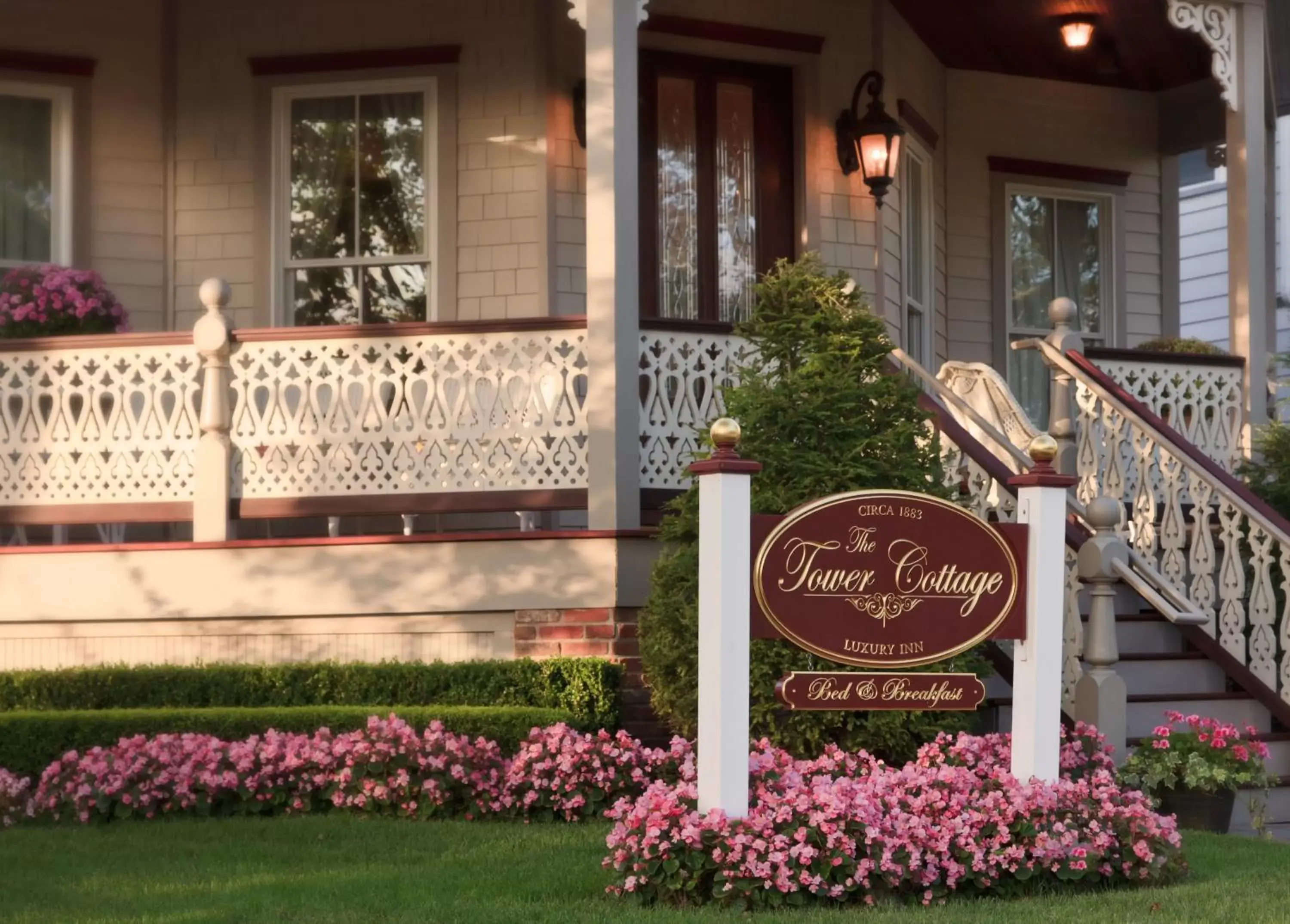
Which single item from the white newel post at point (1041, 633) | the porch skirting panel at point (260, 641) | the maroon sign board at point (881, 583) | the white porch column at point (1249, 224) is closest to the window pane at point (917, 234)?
the white porch column at point (1249, 224)

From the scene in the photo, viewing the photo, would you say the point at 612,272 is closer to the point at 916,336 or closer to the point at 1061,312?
the point at 1061,312

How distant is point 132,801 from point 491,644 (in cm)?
215

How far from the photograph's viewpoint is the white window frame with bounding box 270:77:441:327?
12.3 metres

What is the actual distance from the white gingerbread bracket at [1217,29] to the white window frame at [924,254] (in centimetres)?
244

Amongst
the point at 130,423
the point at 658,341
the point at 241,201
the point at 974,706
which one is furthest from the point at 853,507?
the point at 241,201

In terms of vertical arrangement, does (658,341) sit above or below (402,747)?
above

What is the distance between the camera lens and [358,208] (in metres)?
12.5

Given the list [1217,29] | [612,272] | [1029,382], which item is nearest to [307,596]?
[612,272]

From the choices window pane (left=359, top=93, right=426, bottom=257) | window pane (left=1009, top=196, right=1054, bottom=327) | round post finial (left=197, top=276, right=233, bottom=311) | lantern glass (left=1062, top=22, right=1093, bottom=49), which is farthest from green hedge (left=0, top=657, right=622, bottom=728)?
window pane (left=1009, top=196, right=1054, bottom=327)

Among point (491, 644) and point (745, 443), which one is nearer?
point (745, 443)

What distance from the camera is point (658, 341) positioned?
9.91 metres

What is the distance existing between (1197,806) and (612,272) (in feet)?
13.1

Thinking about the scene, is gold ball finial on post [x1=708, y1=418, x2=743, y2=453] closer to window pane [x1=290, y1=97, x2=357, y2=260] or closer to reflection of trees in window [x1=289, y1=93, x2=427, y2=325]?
reflection of trees in window [x1=289, y1=93, x2=427, y2=325]

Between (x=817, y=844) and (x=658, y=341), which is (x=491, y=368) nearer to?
(x=658, y=341)
